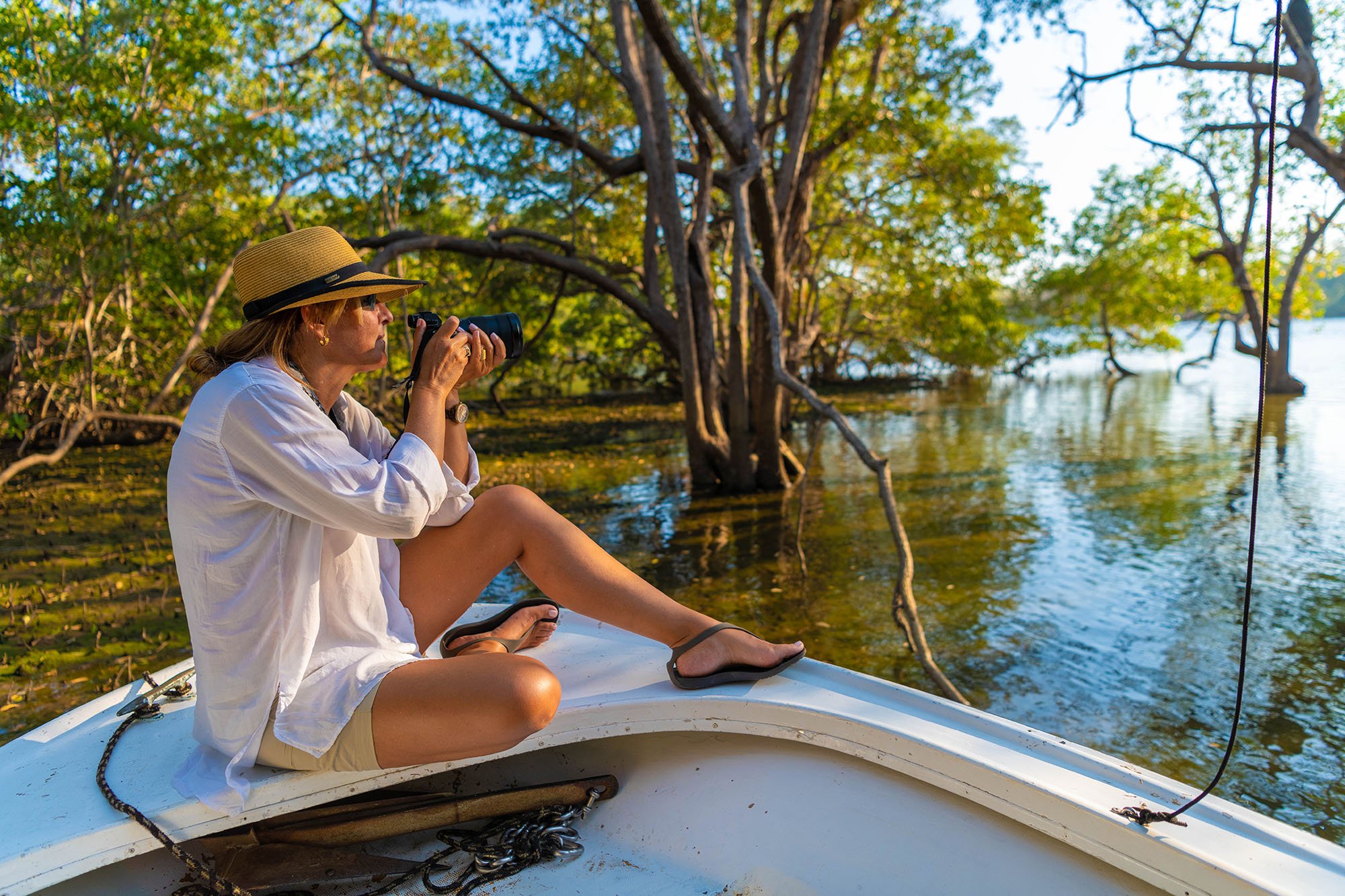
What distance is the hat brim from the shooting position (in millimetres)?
1933

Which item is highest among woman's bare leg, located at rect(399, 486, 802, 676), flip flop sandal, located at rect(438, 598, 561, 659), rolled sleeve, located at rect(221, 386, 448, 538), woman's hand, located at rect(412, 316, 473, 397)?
woman's hand, located at rect(412, 316, 473, 397)

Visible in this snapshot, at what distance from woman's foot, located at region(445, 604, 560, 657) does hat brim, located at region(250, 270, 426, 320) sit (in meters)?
1.00

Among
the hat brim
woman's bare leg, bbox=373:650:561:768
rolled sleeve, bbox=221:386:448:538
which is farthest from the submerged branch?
the hat brim

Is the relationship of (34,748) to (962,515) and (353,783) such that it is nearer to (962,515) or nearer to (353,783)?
(353,783)

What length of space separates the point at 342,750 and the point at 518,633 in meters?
0.80

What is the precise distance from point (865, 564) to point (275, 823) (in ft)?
14.5

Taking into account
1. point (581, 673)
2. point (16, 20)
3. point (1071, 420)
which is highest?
point (16, 20)

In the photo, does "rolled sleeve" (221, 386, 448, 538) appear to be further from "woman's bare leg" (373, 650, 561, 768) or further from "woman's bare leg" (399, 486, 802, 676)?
"woman's bare leg" (399, 486, 802, 676)

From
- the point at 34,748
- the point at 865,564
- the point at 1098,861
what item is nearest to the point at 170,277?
the point at 865,564

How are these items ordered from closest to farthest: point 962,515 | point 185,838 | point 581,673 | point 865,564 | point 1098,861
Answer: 1. point 1098,861
2. point 185,838
3. point 581,673
4. point 865,564
5. point 962,515

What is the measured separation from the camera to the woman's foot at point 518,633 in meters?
2.51

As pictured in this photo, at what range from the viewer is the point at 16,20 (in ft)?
26.6

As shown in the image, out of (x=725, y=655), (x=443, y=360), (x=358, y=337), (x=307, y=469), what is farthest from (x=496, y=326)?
(x=725, y=655)

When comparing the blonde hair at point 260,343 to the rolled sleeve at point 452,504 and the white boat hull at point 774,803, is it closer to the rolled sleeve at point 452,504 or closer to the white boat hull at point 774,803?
the rolled sleeve at point 452,504
